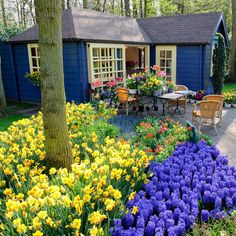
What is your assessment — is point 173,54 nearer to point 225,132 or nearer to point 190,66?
point 190,66

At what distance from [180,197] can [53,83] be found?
2064mm

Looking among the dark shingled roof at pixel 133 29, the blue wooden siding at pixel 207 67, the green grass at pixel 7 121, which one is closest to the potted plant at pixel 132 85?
the dark shingled roof at pixel 133 29

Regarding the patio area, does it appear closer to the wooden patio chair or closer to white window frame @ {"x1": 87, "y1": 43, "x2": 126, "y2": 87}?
the wooden patio chair

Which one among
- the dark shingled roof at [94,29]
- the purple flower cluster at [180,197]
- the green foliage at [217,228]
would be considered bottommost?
the green foliage at [217,228]

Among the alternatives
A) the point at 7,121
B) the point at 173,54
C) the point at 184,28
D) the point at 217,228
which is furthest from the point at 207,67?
the point at 217,228

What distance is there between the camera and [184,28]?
12.9 metres

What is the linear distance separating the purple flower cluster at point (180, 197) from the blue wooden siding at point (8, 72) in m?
10.4

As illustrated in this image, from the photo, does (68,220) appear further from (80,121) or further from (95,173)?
(80,121)

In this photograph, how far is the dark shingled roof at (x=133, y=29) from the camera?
10.4 metres

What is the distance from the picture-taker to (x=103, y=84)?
36.3 feet

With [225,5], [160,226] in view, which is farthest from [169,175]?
[225,5]

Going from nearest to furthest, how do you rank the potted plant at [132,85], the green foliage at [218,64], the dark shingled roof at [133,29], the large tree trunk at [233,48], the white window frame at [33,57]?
the potted plant at [132,85], the dark shingled roof at [133,29], the white window frame at [33,57], the green foliage at [218,64], the large tree trunk at [233,48]

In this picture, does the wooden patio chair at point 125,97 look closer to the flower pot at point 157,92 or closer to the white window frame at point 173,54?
the flower pot at point 157,92

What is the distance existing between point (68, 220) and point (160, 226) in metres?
0.89
